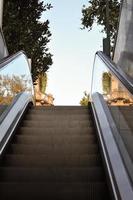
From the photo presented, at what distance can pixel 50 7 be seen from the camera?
1709 centimetres

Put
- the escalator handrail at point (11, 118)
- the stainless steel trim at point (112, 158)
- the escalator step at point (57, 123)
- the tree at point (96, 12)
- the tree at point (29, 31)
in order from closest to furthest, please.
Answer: the stainless steel trim at point (112, 158)
the escalator handrail at point (11, 118)
the escalator step at point (57, 123)
the tree at point (29, 31)
the tree at point (96, 12)

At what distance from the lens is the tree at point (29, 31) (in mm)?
15695

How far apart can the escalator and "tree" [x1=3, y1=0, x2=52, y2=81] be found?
7.06m

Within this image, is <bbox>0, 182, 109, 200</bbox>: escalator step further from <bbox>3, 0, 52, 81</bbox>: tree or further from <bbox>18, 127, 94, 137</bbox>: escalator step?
<bbox>3, 0, 52, 81</bbox>: tree

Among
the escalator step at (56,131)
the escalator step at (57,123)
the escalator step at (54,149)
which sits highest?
the escalator step at (57,123)

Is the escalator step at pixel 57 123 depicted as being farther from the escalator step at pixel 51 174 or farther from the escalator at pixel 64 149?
the escalator step at pixel 51 174

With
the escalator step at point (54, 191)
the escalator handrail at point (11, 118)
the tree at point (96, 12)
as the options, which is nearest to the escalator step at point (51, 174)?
the escalator step at point (54, 191)

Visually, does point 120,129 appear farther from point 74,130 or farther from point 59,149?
point 74,130

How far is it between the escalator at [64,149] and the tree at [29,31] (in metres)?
7.06

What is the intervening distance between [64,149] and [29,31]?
421 inches

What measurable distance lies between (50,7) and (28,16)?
93 cm

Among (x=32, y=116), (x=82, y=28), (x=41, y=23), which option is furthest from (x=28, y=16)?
(x=32, y=116)

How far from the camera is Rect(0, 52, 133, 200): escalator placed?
4.56 meters

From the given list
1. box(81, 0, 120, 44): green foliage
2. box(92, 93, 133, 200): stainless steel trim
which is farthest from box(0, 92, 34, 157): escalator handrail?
box(81, 0, 120, 44): green foliage
